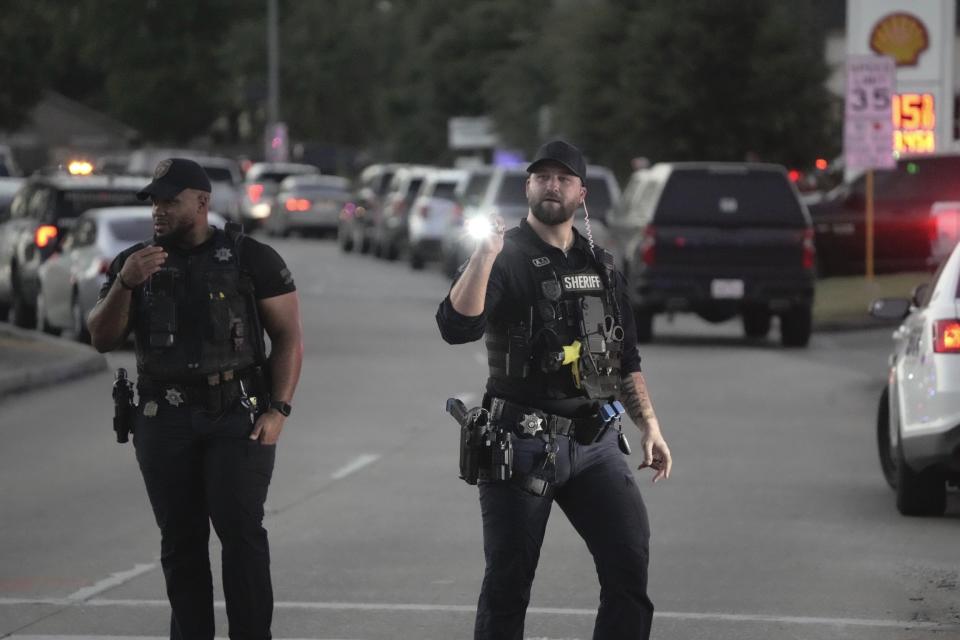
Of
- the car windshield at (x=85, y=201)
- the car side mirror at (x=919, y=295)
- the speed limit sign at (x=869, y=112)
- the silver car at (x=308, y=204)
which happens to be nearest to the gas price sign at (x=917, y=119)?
the speed limit sign at (x=869, y=112)

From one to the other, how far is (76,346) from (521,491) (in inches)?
629

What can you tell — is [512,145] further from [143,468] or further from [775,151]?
[143,468]

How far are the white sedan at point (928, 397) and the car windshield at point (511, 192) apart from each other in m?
20.2

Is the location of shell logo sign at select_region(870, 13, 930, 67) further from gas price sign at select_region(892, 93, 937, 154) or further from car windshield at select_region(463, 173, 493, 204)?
car windshield at select_region(463, 173, 493, 204)

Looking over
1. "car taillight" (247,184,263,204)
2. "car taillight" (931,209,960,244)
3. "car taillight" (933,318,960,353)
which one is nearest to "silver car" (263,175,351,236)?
"car taillight" (247,184,263,204)

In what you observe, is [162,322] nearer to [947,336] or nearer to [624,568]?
[624,568]

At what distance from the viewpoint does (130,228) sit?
77.9 feet

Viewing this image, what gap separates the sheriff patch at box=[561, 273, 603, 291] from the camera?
7.15 metres

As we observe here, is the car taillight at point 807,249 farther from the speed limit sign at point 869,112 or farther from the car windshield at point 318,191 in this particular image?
the car windshield at point 318,191

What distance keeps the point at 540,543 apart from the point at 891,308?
20.5 feet

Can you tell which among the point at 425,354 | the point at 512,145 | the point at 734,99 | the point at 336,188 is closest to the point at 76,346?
the point at 425,354

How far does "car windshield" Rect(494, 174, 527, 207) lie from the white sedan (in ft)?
66.3

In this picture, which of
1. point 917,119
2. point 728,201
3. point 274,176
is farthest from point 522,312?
point 274,176

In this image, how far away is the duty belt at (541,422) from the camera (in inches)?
277
